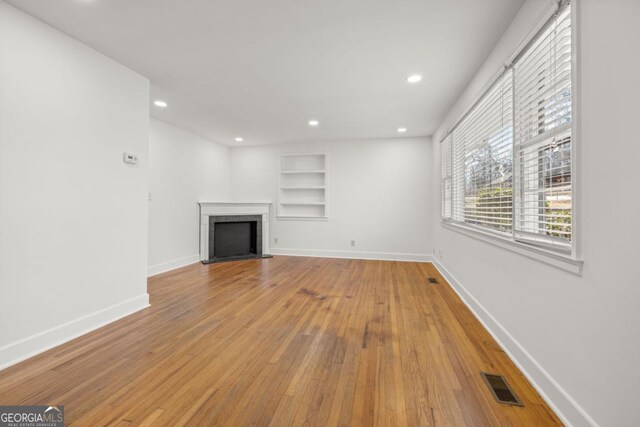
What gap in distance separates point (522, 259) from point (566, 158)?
73 centimetres

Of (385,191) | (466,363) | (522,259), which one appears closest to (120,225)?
(466,363)

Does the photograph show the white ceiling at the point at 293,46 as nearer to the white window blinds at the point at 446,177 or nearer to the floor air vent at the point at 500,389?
the white window blinds at the point at 446,177

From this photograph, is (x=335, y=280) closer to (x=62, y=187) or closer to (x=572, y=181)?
(x=572, y=181)

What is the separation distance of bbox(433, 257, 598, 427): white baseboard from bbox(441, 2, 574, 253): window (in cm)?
73

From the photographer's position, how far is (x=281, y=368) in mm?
1792

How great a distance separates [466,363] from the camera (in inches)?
72.8

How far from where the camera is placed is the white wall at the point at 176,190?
427cm

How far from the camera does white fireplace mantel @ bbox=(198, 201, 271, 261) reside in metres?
5.27

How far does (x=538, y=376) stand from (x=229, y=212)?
17.2 ft

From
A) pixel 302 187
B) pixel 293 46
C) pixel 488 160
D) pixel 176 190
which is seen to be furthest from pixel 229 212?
pixel 488 160

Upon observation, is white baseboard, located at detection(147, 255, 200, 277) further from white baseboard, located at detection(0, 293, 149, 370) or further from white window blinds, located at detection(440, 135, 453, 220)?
white window blinds, located at detection(440, 135, 453, 220)

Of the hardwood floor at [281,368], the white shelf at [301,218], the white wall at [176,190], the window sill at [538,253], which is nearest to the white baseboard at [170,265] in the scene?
the white wall at [176,190]

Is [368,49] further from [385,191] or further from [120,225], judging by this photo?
[385,191]

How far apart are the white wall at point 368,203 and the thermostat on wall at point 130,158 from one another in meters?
3.45
